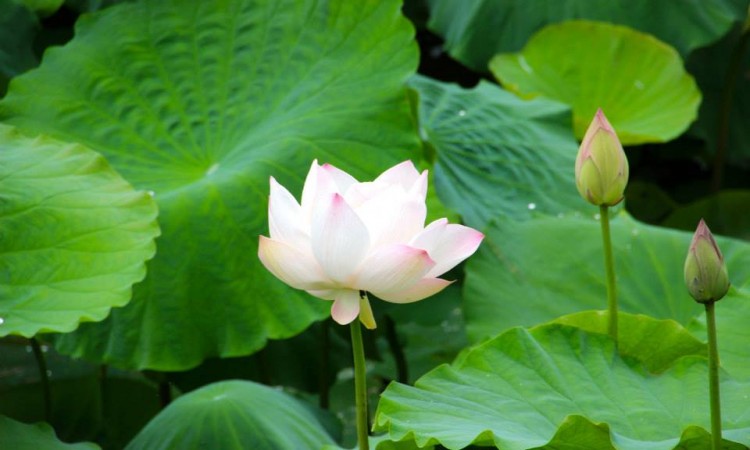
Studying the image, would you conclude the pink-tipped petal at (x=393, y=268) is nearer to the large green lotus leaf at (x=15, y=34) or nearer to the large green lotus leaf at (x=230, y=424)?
the large green lotus leaf at (x=230, y=424)

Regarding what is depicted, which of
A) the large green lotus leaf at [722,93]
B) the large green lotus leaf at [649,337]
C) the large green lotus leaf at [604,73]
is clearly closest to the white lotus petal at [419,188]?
the large green lotus leaf at [649,337]

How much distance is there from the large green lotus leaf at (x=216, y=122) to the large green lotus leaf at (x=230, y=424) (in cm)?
16

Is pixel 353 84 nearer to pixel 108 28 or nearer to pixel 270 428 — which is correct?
pixel 108 28

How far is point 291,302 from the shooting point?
1.35 metres

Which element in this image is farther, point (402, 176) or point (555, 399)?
point (555, 399)

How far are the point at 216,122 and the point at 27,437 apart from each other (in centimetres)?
58

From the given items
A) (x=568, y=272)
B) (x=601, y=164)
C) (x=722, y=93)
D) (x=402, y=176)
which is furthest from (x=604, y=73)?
(x=402, y=176)

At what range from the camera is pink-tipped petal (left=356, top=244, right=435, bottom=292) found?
731 millimetres

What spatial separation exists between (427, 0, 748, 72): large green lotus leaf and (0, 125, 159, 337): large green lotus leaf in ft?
3.45

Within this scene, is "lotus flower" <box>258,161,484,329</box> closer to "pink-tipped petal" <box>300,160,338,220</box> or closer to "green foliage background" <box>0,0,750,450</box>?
"pink-tipped petal" <box>300,160,338,220</box>

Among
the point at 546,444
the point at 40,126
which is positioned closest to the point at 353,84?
the point at 40,126

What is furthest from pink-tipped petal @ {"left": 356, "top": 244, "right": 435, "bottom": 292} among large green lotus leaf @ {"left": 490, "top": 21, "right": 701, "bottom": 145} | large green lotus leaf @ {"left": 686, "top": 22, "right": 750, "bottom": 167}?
→ large green lotus leaf @ {"left": 686, "top": 22, "right": 750, "bottom": 167}

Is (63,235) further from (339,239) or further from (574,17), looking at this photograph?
(574,17)

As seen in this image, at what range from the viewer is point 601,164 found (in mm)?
908
